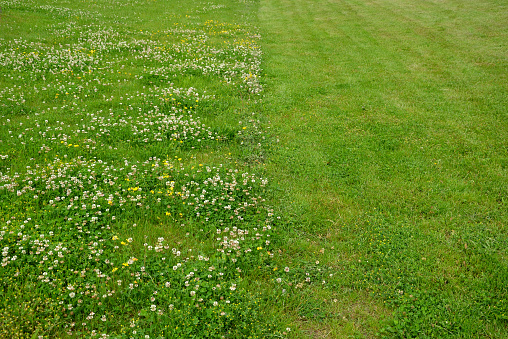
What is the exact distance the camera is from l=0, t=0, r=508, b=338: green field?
15.2 ft

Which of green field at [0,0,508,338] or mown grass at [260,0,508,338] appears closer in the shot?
green field at [0,0,508,338]

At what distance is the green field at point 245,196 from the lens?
4.63 metres

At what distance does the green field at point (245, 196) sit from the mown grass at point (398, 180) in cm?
4

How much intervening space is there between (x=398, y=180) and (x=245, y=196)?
3.34 m

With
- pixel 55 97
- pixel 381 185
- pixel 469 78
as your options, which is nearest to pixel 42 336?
pixel 381 185

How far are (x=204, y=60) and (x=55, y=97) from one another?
19.0ft

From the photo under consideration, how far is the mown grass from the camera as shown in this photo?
16.1 ft

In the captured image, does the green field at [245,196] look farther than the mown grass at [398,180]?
No

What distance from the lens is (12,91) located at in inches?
393

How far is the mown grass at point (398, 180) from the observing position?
16.1 ft

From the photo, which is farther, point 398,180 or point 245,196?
point 398,180

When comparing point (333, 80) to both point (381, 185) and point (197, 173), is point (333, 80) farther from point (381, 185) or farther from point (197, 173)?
point (197, 173)

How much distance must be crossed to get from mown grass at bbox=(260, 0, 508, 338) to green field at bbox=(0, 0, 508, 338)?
4 cm

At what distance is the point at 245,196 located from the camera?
22.2 ft
